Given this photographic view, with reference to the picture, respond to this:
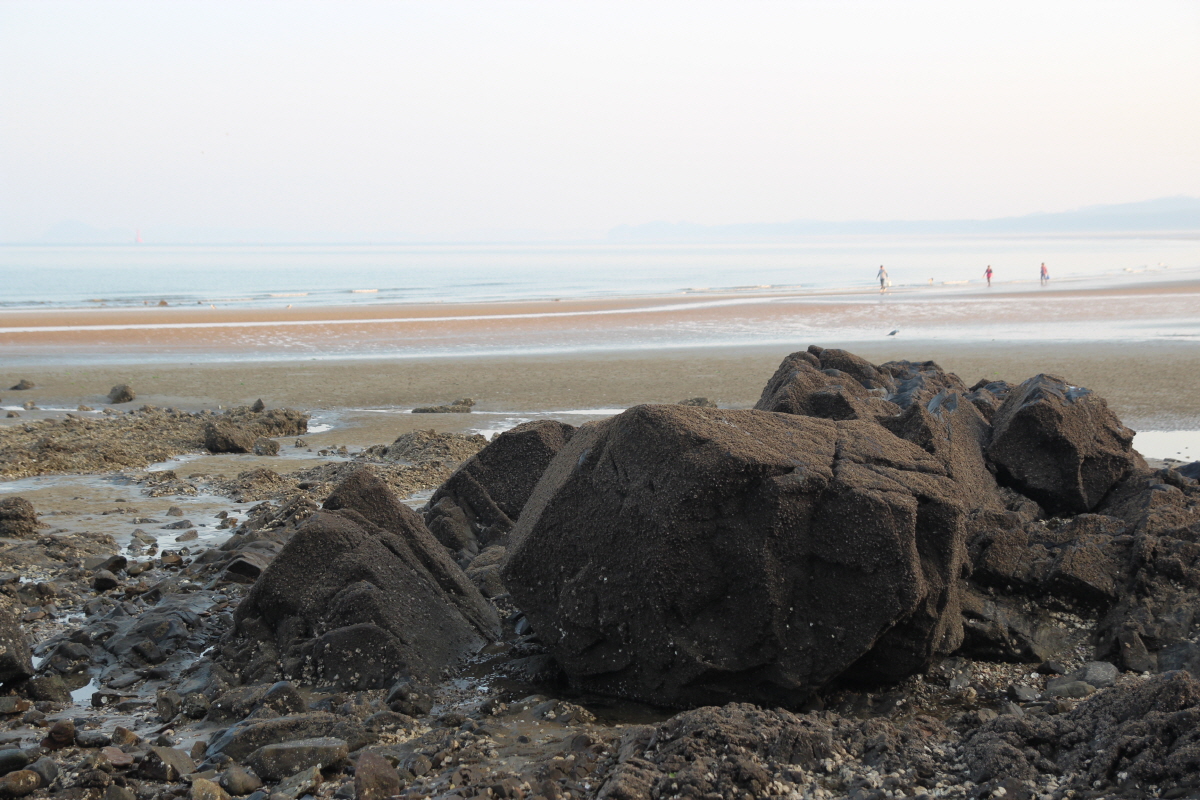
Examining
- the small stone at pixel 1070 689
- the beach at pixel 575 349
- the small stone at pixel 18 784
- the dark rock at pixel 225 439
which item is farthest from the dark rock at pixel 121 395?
the small stone at pixel 1070 689

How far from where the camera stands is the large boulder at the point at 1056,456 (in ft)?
23.7

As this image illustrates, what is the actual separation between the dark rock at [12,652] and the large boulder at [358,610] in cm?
106

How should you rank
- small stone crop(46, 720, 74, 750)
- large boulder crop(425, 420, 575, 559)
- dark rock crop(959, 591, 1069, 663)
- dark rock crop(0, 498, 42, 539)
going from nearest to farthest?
small stone crop(46, 720, 74, 750) → dark rock crop(959, 591, 1069, 663) → large boulder crop(425, 420, 575, 559) → dark rock crop(0, 498, 42, 539)

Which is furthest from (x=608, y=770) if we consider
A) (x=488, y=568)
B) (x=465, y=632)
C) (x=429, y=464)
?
(x=429, y=464)

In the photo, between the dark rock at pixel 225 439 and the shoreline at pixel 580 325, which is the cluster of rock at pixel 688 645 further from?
the shoreline at pixel 580 325

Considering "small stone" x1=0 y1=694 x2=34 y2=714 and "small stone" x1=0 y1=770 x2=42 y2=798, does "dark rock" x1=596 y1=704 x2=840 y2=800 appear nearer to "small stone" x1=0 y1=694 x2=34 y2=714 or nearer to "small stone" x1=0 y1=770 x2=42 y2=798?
"small stone" x1=0 y1=770 x2=42 y2=798

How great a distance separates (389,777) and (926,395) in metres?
5.87

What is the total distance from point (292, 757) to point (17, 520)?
5.61 metres

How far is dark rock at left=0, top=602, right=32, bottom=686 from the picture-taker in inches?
199

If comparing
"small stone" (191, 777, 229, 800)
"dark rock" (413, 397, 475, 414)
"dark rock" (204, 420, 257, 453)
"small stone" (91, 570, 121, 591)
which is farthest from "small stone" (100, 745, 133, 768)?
"dark rock" (413, 397, 475, 414)

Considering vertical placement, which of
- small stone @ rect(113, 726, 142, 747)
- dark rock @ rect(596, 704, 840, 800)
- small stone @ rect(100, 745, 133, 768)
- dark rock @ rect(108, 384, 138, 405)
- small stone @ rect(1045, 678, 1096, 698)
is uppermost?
dark rock @ rect(108, 384, 138, 405)

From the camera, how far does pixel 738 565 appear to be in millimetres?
4582

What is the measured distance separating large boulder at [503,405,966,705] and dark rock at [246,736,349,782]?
1297 millimetres

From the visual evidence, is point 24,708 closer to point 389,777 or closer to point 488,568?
point 389,777
